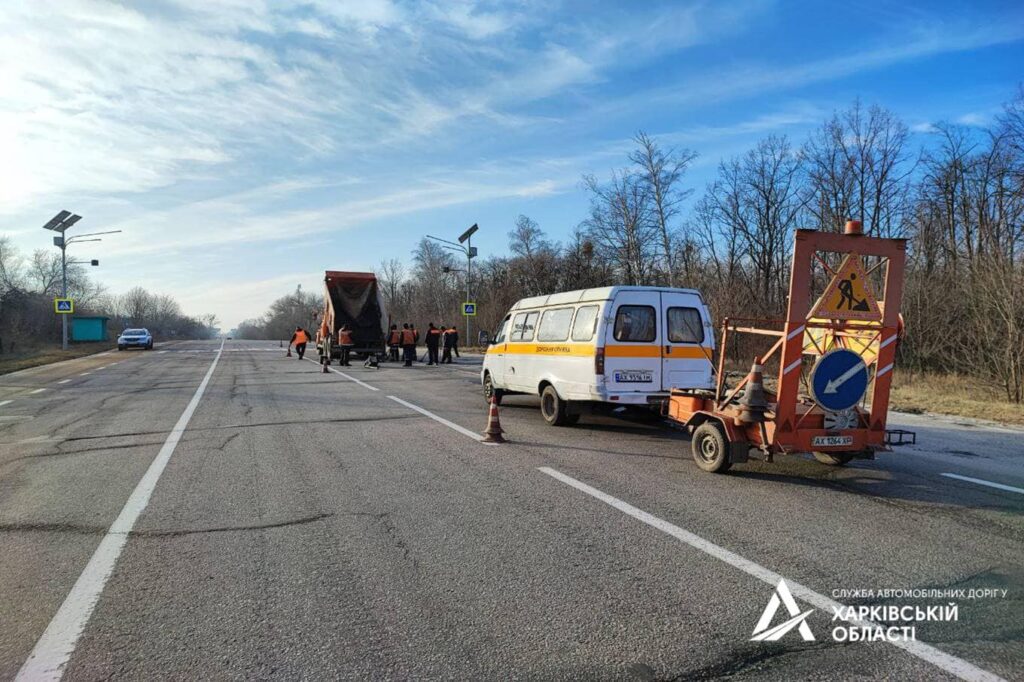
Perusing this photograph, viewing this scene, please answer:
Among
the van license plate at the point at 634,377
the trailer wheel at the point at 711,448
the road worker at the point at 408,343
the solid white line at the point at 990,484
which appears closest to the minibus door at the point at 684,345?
the van license plate at the point at 634,377

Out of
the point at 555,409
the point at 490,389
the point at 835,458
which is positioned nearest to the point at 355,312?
the point at 490,389

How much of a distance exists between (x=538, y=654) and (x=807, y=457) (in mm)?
5960

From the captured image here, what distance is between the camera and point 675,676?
2.99 meters

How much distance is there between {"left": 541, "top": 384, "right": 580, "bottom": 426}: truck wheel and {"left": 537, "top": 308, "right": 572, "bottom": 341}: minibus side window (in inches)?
34.3

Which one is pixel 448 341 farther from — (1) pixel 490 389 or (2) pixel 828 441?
(2) pixel 828 441

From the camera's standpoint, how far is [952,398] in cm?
1562

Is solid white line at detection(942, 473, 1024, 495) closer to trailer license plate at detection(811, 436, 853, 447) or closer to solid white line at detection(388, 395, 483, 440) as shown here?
trailer license plate at detection(811, 436, 853, 447)

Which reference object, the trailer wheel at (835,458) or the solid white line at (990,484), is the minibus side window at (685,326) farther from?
the solid white line at (990,484)

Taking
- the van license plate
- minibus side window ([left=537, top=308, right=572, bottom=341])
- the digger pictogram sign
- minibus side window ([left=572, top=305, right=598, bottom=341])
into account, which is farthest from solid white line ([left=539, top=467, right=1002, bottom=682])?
minibus side window ([left=537, top=308, right=572, bottom=341])

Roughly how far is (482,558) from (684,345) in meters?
6.26

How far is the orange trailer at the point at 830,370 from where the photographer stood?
650 centimetres

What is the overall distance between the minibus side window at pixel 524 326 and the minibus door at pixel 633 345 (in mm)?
2445

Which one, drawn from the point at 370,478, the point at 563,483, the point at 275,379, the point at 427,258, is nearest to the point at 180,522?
the point at 370,478

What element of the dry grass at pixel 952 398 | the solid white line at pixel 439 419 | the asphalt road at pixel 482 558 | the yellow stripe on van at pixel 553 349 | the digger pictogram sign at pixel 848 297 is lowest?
the asphalt road at pixel 482 558
